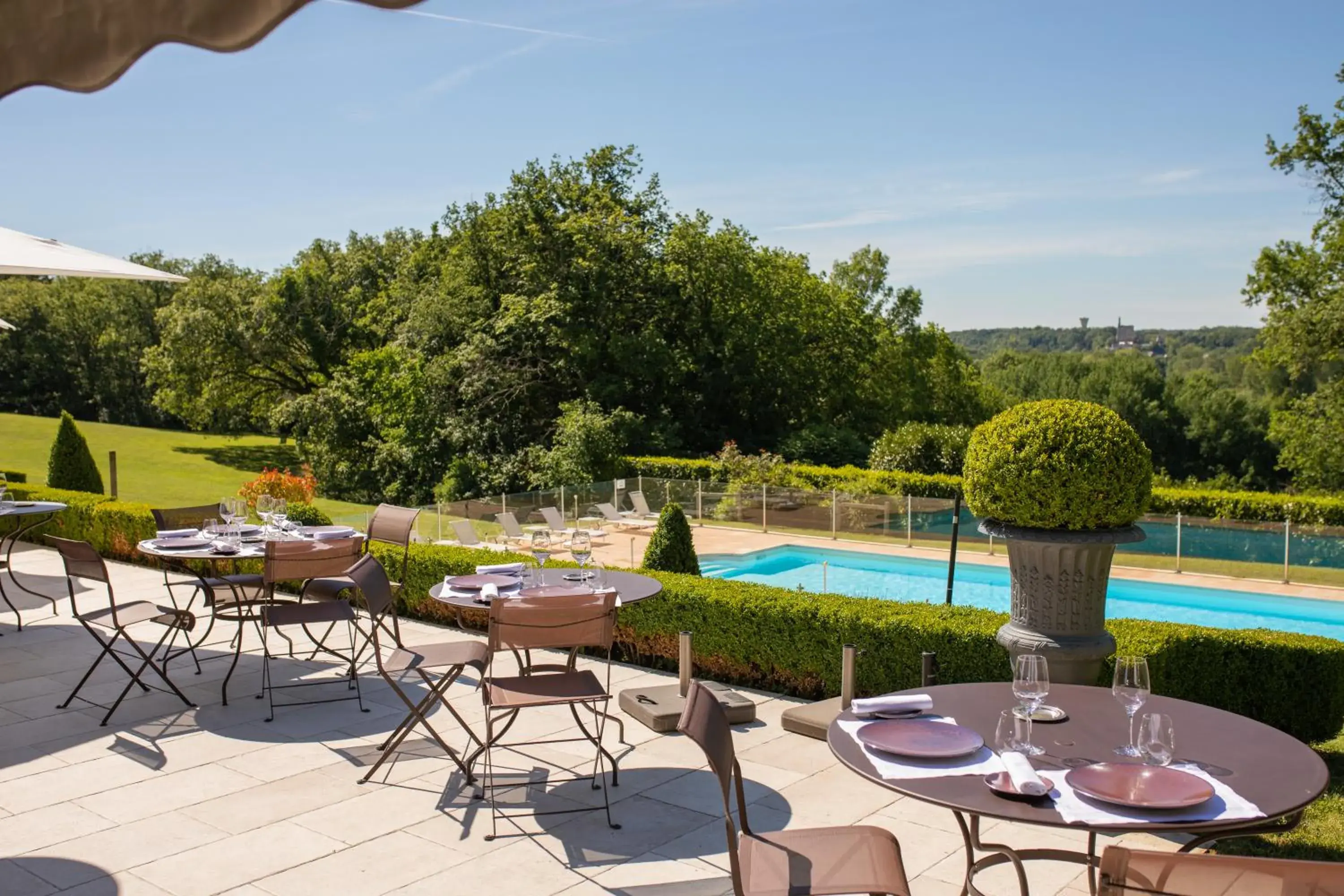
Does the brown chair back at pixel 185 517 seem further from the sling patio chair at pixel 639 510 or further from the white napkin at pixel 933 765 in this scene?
the sling patio chair at pixel 639 510

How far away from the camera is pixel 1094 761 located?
3004mm

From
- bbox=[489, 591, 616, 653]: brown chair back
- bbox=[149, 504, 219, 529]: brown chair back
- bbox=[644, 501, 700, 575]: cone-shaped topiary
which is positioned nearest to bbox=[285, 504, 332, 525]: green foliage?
bbox=[149, 504, 219, 529]: brown chair back

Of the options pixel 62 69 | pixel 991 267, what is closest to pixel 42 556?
pixel 62 69

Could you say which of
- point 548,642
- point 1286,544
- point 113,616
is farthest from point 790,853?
point 1286,544

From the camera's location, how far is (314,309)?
37.3m

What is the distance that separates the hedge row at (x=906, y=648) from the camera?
5891 millimetres

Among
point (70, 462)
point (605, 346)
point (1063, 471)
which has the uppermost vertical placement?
point (605, 346)

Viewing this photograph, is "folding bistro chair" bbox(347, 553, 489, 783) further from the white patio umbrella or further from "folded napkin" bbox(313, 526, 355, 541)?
the white patio umbrella

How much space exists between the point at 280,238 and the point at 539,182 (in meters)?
16.8

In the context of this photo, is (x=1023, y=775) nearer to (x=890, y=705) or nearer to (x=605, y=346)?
(x=890, y=705)

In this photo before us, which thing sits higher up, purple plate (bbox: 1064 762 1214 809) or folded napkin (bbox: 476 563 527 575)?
folded napkin (bbox: 476 563 527 575)

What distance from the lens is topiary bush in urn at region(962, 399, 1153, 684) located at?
5.40 m

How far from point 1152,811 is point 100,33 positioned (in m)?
2.66

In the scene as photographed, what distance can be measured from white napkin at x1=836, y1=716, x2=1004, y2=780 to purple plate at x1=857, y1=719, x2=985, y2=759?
0.5 inches
